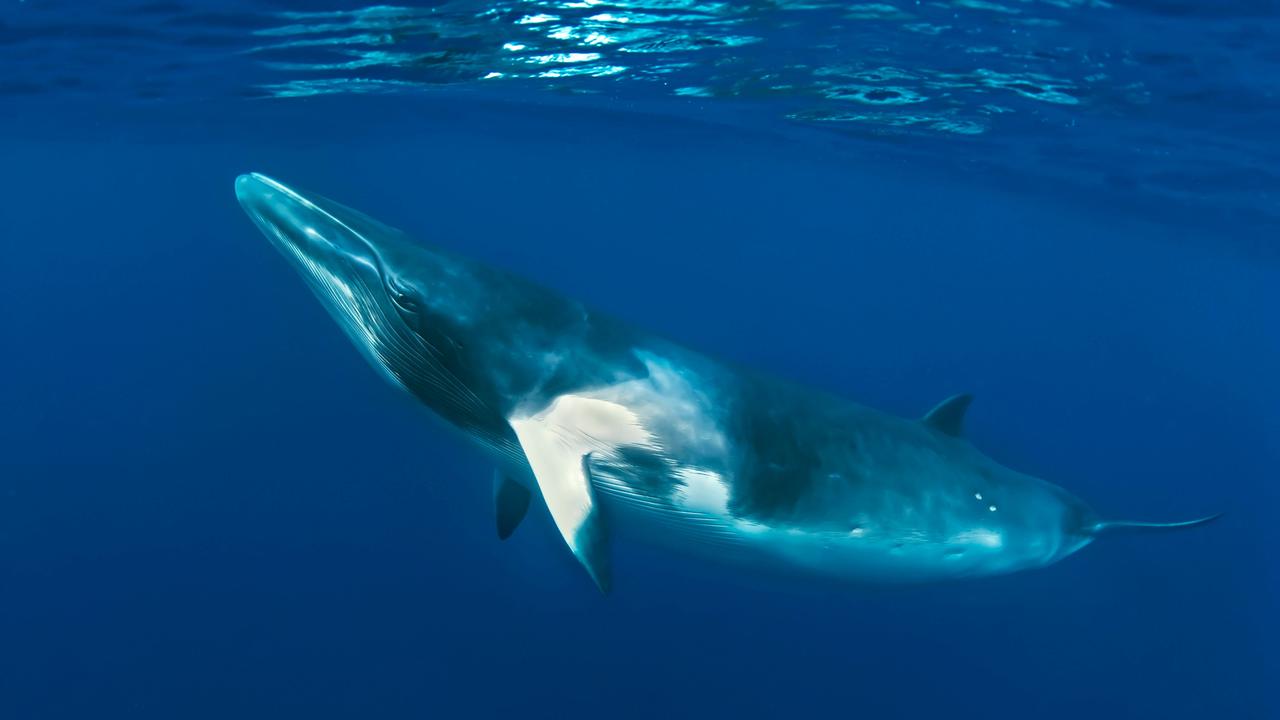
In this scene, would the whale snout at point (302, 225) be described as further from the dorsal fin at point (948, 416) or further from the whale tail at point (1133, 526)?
the whale tail at point (1133, 526)

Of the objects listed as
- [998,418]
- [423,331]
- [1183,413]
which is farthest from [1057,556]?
[1183,413]

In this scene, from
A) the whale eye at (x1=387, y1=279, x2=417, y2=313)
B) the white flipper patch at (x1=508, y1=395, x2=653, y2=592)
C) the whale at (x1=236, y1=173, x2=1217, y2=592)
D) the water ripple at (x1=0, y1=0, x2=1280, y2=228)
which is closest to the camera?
the white flipper patch at (x1=508, y1=395, x2=653, y2=592)

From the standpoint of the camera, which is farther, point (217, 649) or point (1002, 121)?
point (1002, 121)

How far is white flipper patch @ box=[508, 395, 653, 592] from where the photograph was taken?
580 cm

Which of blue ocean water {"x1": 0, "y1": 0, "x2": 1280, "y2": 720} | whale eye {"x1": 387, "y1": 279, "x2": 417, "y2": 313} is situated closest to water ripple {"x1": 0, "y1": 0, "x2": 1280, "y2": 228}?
blue ocean water {"x1": 0, "y1": 0, "x2": 1280, "y2": 720}

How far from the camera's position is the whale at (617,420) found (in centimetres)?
609

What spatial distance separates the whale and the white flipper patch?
12 mm

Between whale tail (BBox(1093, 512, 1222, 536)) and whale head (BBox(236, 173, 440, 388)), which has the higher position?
whale head (BBox(236, 173, 440, 388))

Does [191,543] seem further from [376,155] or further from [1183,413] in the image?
[1183,413]

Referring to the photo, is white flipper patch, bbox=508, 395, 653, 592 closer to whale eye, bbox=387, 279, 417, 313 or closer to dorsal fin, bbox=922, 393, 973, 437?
whale eye, bbox=387, 279, 417, 313

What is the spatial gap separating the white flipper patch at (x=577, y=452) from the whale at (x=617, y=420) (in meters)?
0.01

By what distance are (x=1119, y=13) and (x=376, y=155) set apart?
41.6 m

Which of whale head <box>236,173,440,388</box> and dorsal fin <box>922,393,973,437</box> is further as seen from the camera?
dorsal fin <box>922,393,973,437</box>

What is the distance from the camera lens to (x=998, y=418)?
86.2 ft
